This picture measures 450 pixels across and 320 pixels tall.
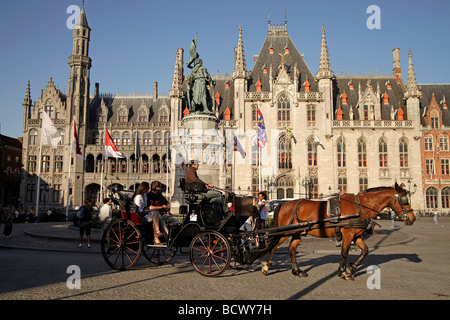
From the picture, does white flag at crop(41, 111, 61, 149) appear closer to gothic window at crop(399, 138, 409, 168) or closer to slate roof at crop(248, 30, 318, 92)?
slate roof at crop(248, 30, 318, 92)

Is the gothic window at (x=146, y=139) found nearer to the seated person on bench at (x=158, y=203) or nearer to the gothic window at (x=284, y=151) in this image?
the gothic window at (x=284, y=151)

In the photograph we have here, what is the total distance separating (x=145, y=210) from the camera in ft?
26.8

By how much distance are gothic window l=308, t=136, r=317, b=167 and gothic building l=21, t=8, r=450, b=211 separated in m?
0.12

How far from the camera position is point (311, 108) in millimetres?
43875

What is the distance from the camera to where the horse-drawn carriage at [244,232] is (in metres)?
7.46

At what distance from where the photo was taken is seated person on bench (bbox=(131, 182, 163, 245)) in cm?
801

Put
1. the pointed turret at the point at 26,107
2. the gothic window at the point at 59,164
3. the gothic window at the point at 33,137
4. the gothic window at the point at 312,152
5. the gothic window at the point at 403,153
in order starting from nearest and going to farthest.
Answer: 1. the gothic window at the point at 312,152
2. the gothic window at the point at 403,153
3. the gothic window at the point at 59,164
4. the gothic window at the point at 33,137
5. the pointed turret at the point at 26,107

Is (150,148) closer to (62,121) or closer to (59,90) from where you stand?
(62,121)

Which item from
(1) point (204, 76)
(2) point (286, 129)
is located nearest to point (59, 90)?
(2) point (286, 129)

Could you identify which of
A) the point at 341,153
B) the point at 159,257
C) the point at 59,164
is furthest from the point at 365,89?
the point at 159,257

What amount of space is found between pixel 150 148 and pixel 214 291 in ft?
143

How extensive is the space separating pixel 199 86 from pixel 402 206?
→ 11091mm

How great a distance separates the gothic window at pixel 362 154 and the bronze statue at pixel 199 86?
106ft

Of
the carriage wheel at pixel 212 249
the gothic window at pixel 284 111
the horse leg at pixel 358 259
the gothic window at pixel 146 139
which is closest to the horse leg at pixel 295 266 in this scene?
the horse leg at pixel 358 259
